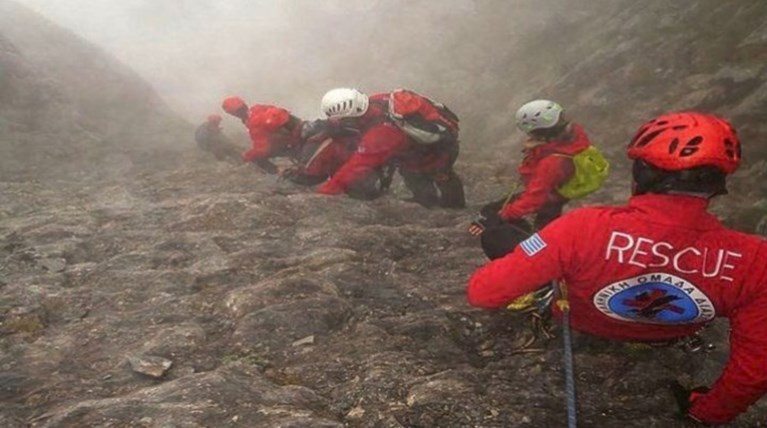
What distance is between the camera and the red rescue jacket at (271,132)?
14.4 m

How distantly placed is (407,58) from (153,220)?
15950 millimetres

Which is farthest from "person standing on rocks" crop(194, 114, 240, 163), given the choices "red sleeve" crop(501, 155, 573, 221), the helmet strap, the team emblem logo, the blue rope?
the helmet strap

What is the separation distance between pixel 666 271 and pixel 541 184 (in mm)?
4827

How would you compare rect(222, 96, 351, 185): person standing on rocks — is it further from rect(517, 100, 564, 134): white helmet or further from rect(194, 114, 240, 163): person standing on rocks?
rect(517, 100, 564, 134): white helmet

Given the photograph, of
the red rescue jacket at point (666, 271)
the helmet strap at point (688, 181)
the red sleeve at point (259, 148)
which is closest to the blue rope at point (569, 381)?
the red rescue jacket at point (666, 271)

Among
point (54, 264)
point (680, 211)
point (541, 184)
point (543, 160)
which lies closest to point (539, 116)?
point (543, 160)

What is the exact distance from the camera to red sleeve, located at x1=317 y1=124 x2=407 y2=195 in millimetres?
12430

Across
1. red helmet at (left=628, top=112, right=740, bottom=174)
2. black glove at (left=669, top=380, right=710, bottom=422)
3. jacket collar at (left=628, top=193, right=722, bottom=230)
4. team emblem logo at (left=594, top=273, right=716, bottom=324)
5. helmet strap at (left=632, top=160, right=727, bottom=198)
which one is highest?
red helmet at (left=628, top=112, right=740, bottom=174)

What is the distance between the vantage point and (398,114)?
12.3m

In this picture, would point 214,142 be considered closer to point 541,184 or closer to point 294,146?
point 294,146

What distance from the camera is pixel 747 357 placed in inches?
204

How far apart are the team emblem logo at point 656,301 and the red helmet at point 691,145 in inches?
37.8

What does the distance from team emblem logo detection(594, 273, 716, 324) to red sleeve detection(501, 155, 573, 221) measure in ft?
13.3

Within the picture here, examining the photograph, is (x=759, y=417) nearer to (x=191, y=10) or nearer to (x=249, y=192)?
(x=249, y=192)
